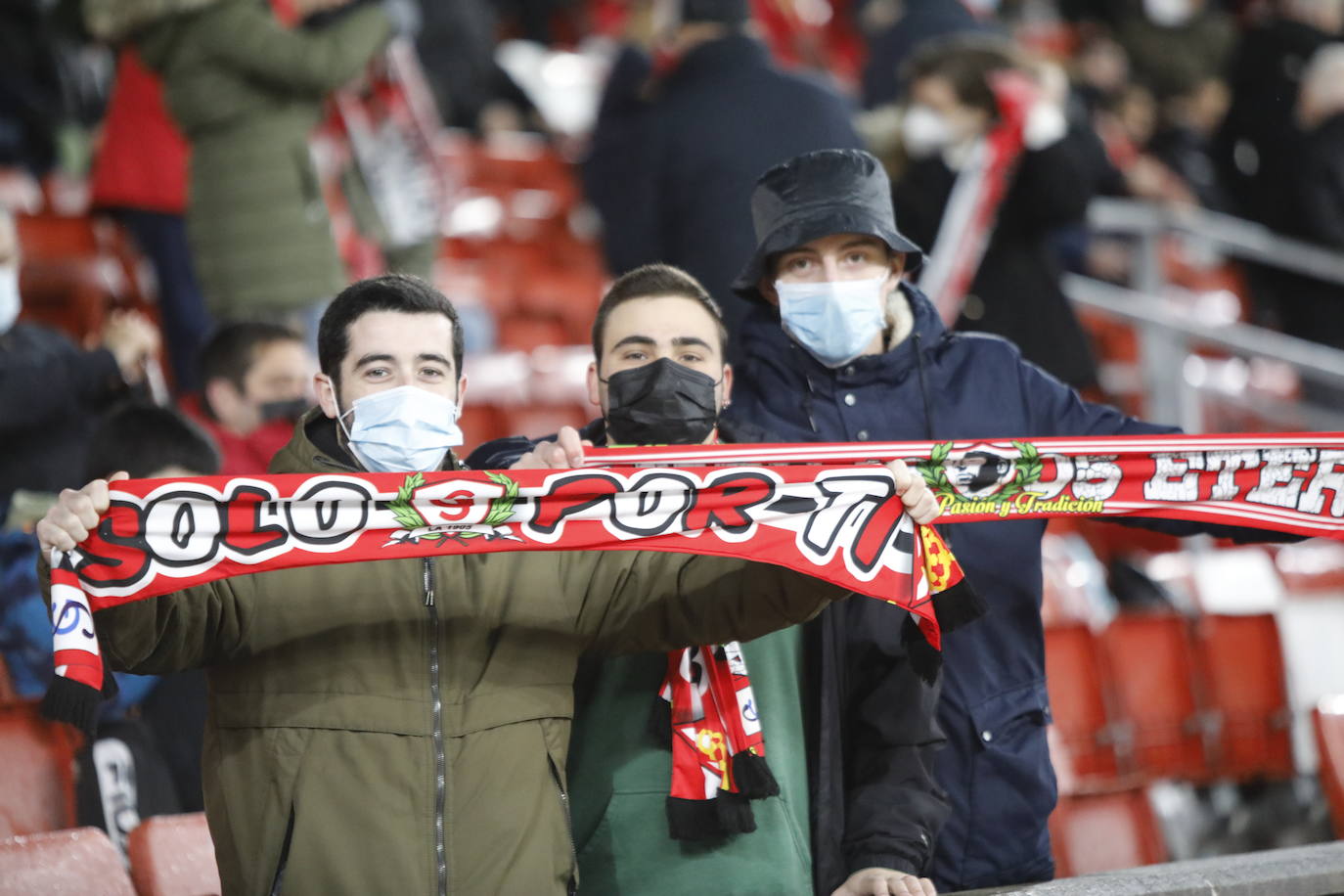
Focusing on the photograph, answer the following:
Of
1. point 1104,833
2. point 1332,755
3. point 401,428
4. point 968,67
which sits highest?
point 968,67

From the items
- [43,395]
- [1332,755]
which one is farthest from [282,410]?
[1332,755]

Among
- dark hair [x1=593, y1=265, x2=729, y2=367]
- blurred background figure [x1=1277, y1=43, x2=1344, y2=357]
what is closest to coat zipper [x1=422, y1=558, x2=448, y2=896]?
dark hair [x1=593, y1=265, x2=729, y2=367]

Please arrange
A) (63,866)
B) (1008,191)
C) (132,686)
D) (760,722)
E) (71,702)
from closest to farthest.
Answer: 1. (71,702)
2. (760,722)
3. (63,866)
4. (132,686)
5. (1008,191)

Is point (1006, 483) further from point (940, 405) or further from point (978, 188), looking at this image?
point (978, 188)

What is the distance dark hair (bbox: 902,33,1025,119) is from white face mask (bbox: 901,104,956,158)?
0.09 m

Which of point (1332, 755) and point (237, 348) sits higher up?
point (237, 348)

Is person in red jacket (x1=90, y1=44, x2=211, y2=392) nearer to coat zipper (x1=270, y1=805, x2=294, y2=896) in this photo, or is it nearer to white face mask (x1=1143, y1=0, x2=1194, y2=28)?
coat zipper (x1=270, y1=805, x2=294, y2=896)

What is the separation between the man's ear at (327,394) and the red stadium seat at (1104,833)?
2.56 m

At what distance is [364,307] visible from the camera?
2932 millimetres

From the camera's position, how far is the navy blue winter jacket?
10.7 feet

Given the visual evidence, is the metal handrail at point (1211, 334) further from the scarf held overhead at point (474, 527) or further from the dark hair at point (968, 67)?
the scarf held overhead at point (474, 527)

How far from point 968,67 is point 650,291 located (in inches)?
87.4

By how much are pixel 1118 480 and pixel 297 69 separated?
3387 millimetres

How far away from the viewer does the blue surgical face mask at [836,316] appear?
3.40m
